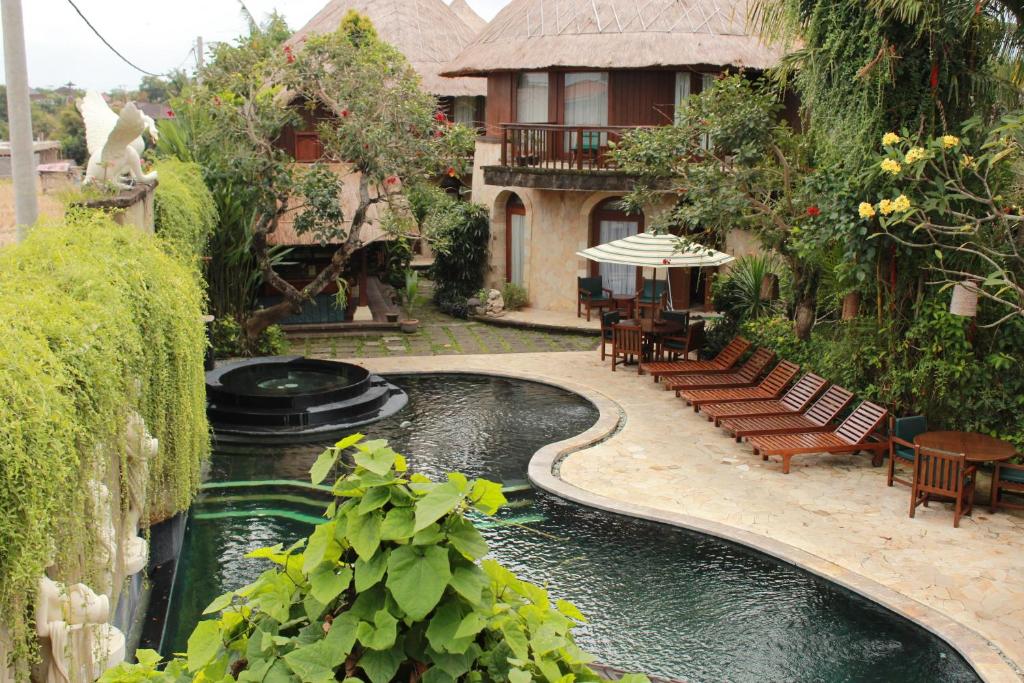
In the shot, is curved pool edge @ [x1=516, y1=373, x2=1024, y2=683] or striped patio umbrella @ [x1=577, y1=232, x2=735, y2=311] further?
striped patio umbrella @ [x1=577, y1=232, x2=735, y2=311]

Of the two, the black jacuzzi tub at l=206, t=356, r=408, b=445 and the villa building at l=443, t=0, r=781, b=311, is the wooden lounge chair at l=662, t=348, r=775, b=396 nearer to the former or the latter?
the black jacuzzi tub at l=206, t=356, r=408, b=445

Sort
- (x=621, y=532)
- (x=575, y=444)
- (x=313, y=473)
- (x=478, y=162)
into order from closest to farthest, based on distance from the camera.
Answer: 1. (x=313, y=473)
2. (x=621, y=532)
3. (x=575, y=444)
4. (x=478, y=162)

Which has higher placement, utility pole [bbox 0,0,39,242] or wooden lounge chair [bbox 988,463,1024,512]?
utility pole [bbox 0,0,39,242]

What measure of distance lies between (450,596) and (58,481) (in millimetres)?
3113

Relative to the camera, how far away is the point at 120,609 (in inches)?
337

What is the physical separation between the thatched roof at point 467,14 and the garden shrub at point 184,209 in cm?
2514

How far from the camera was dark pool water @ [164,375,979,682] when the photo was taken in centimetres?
934

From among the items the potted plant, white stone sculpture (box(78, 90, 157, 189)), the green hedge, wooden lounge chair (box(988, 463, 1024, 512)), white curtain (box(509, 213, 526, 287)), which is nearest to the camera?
the green hedge

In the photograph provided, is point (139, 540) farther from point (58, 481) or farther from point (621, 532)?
point (621, 532)

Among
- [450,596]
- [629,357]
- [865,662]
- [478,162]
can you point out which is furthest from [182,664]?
[478,162]

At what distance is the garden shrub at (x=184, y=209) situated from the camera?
15.1 m

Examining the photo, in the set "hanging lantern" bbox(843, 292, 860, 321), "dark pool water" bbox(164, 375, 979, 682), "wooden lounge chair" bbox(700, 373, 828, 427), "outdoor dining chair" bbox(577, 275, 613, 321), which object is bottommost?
"dark pool water" bbox(164, 375, 979, 682)

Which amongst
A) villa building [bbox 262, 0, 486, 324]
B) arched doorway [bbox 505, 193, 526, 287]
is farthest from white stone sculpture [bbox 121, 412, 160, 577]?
arched doorway [bbox 505, 193, 526, 287]

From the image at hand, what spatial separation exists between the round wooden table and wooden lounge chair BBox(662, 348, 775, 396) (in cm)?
482
